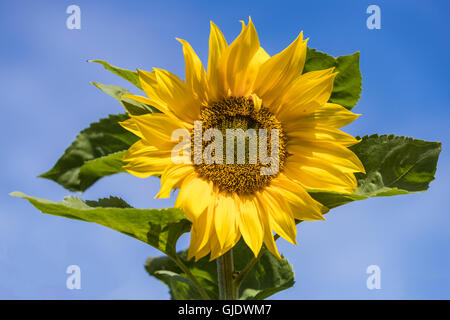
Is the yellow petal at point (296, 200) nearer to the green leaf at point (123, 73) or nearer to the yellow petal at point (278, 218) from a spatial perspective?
the yellow petal at point (278, 218)

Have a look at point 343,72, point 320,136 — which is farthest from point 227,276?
point 343,72

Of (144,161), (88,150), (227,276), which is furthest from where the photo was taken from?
(88,150)

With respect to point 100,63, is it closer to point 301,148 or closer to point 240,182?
point 240,182

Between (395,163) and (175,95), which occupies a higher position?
(175,95)

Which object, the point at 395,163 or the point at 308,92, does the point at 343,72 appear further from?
the point at 395,163

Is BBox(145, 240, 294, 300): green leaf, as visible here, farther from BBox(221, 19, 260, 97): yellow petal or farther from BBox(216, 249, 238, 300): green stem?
BBox(221, 19, 260, 97): yellow petal

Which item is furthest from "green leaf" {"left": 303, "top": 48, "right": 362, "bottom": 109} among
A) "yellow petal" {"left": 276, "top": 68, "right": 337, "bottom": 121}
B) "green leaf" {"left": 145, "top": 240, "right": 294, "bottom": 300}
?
"green leaf" {"left": 145, "top": 240, "right": 294, "bottom": 300}
